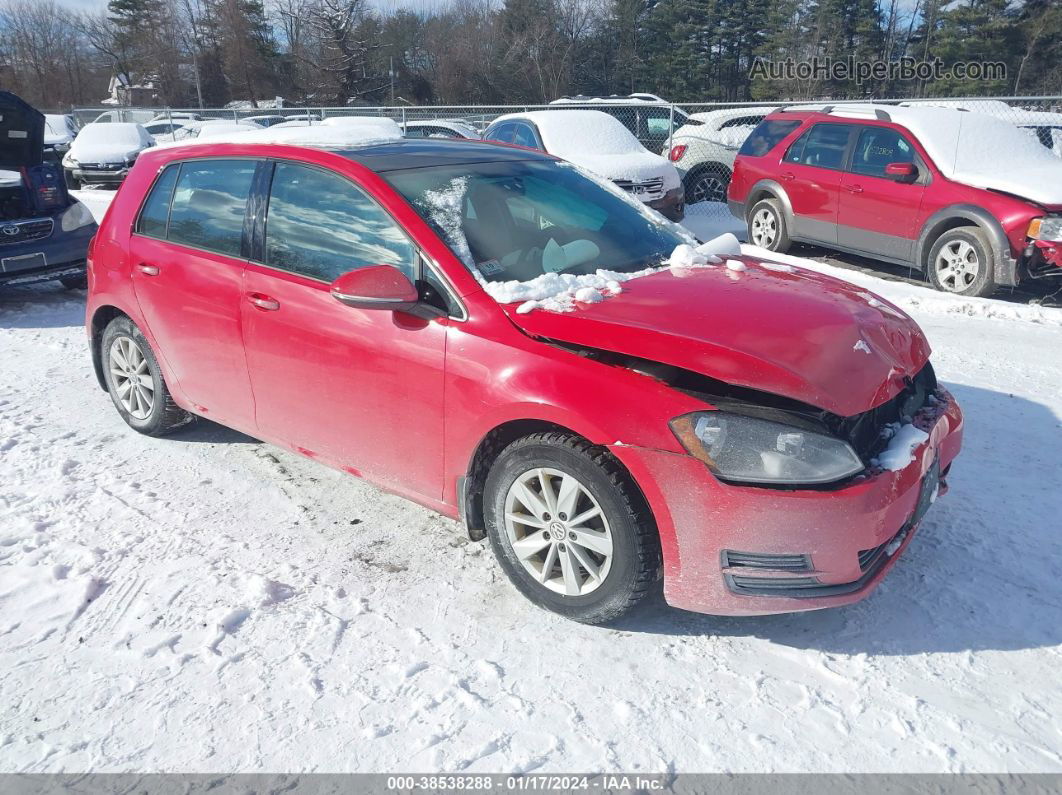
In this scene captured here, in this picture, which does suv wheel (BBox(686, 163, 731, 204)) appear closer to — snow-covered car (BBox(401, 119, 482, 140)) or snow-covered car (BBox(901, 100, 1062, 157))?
snow-covered car (BBox(901, 100, 1062, 157))

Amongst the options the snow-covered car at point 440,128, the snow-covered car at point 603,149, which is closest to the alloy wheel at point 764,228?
the snow-covered car at point 603,149

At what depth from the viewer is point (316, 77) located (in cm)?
5209

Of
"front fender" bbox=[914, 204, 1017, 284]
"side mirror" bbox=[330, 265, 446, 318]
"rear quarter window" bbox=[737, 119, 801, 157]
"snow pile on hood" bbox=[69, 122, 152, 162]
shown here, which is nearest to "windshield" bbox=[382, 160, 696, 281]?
"side mirror" bbox=[330, 265, 446, 318]

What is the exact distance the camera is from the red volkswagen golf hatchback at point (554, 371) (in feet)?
8.46

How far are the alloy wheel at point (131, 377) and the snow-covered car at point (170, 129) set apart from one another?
67.3 ft

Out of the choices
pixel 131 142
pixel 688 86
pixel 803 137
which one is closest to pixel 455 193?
pixel 803 137

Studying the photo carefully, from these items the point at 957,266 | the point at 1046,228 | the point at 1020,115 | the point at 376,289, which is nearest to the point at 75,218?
the point at 376,289

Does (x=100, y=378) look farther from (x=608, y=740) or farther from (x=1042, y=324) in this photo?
(x=1042, y=324)

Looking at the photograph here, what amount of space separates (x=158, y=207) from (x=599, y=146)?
7894 mm

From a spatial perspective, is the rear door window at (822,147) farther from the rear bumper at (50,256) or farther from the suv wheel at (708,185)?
the rear bumper at (50,256)

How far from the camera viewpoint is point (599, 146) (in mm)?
11195

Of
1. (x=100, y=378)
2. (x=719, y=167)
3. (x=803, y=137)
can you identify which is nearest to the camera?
(x=100, y=378)

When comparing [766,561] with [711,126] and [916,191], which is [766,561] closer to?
[916,191]

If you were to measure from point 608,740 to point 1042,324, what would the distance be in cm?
597
